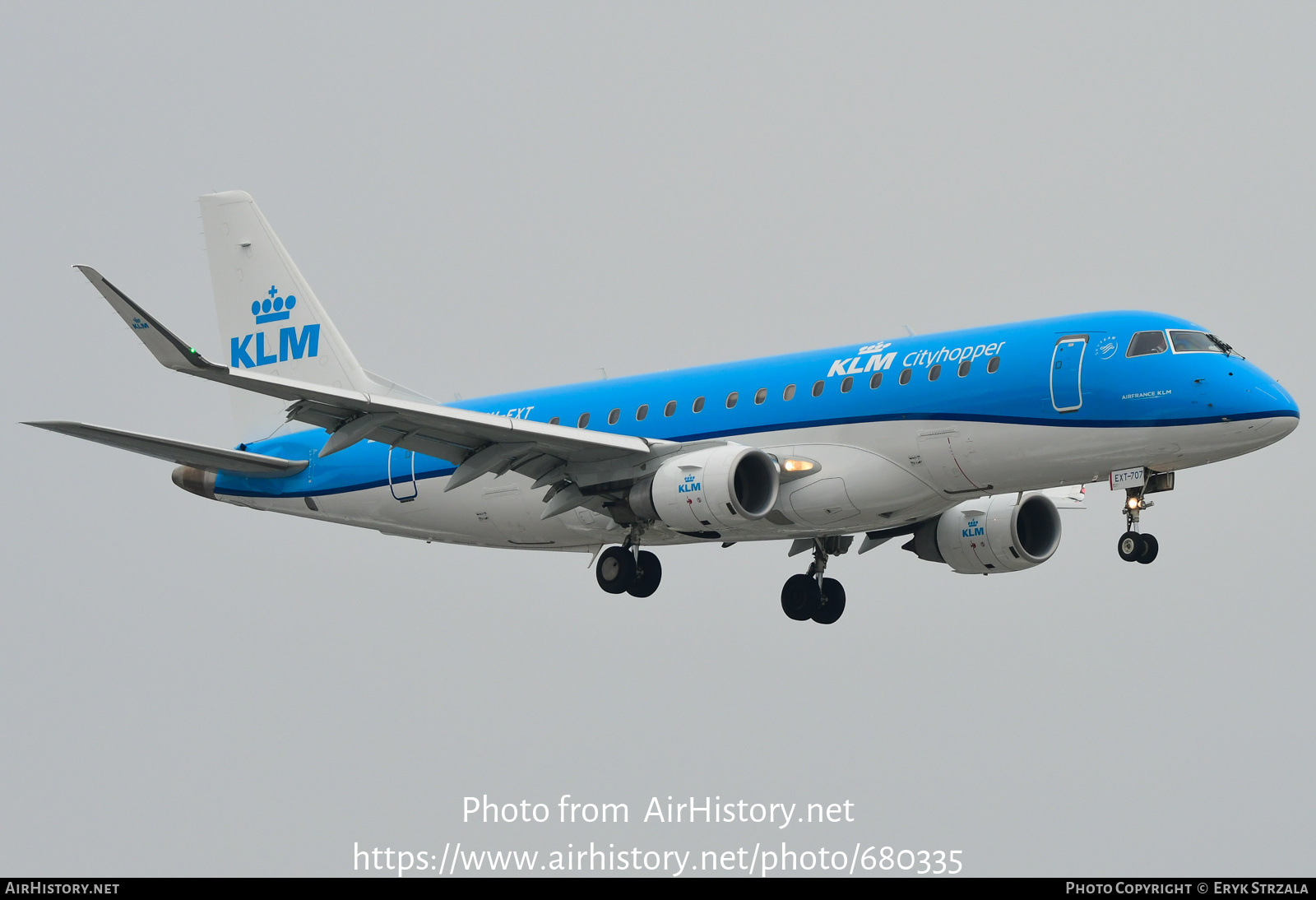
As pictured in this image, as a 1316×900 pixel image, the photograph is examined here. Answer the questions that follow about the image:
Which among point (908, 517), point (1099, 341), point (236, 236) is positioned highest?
point (236, 236)

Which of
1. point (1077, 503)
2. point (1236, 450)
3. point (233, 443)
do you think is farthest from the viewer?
point (233, 443)

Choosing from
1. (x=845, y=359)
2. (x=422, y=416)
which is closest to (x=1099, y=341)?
(x=845, y=359)

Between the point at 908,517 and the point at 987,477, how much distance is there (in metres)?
2.55

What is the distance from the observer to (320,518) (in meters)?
40.8

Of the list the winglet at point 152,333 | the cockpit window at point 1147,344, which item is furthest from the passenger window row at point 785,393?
the winglet at point 152,333

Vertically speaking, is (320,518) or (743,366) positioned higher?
(743,366)

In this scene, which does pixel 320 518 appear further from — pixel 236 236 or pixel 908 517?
pixel 908 517

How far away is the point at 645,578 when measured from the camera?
121ft

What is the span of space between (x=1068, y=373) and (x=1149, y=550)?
11.5ft

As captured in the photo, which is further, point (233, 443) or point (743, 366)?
point (233, 443)

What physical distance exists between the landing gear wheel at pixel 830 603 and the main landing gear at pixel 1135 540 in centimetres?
916

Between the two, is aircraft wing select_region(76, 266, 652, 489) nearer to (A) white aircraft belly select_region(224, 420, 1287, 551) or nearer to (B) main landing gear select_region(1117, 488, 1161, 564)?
(A) white aircraft belly select_region(224, 420, 1287, 551)

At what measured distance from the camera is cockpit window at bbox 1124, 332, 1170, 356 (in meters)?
31.5

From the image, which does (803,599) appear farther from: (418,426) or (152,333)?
(152,333)
